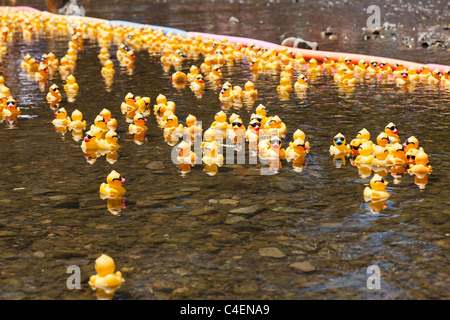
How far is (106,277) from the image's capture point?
615 centimetres

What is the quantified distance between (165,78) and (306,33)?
480 inches

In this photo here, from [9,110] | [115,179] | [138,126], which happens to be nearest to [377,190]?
[115,179]

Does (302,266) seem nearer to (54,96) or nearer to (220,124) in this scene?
(220,124)

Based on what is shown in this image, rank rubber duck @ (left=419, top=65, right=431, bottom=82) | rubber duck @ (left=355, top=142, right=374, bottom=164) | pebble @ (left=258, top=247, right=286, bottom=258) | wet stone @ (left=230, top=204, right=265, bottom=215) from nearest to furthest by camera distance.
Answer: pebble @ (left=258, top=247, right=286, bottom=258), wet stone @ (left=230, top=204, right=265, bottom=215), rubber duck @ (left=355, top=142, right=374, bottom=164), rubber duck @ (left=419, top=65, right=431, bottom=82)

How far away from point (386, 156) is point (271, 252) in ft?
12.9

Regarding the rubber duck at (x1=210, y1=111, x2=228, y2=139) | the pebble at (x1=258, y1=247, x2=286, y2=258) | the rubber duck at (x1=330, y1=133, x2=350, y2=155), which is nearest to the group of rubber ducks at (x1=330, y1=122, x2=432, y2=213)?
the rubber duck at (x1=330, y1=133, x2=350, y2=155)

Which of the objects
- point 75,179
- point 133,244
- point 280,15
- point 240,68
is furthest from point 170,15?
point 133,244

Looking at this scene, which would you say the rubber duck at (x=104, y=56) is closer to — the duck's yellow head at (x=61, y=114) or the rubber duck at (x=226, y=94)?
the rubber duck at (x=226, y=94)

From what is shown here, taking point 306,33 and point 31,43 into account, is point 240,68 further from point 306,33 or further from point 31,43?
point 31,43

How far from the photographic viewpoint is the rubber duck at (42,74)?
18.4 metres

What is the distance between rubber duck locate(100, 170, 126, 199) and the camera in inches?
334

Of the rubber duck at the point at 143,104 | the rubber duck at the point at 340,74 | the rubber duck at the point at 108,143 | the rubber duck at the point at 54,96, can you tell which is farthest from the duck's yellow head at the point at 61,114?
the rubber duck at the point at 340,74

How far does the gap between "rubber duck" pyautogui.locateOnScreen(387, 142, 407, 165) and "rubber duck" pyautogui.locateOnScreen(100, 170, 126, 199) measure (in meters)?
4.60

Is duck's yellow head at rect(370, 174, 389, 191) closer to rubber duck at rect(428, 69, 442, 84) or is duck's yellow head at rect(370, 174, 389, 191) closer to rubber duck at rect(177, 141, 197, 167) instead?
rubber duck at rect(177, 141, 197, 167)
